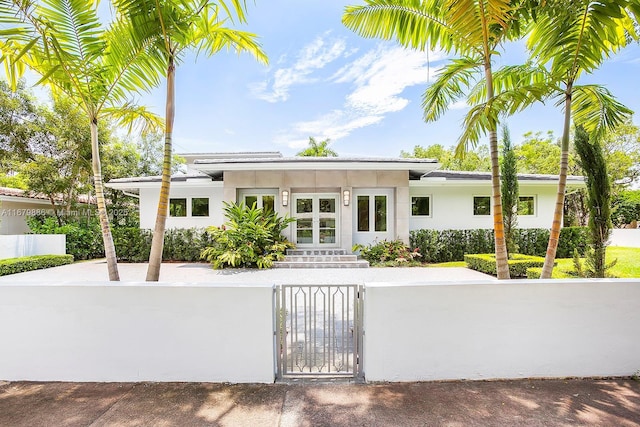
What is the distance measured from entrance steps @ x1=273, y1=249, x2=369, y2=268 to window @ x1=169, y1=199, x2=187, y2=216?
651cm

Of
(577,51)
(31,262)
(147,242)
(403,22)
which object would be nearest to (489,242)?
(577,51)

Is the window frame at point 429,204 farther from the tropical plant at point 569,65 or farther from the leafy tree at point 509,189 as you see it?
the tropical plant at point 569,65

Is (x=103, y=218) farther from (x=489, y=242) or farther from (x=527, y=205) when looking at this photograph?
(x=527, y=205)

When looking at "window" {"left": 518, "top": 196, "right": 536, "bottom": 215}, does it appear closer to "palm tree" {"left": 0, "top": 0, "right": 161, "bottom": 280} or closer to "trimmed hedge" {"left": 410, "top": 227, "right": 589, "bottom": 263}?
"trimmed hedge" {"left": 410, "top": 227, "right": 589, "bottom": 263}

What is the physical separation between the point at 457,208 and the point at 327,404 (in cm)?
1382

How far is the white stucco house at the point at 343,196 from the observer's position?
1249 cm

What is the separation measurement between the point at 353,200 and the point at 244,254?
5503 millimetres

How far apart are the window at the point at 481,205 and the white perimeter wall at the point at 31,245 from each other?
2060cm

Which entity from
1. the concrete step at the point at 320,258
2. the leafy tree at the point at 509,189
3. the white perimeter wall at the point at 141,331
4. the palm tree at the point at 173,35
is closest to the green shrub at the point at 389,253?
the concrete step at the point at 320,258

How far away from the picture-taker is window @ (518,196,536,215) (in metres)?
15.0

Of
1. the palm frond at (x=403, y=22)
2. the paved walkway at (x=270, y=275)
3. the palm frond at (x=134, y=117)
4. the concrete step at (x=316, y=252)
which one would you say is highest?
the palm frond at (x=403, y=22)

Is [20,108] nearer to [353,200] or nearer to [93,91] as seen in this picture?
[93,91]

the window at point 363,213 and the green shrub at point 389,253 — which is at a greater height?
the window at point 363,213

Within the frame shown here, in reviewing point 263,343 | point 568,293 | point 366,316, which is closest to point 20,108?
point 263,343
